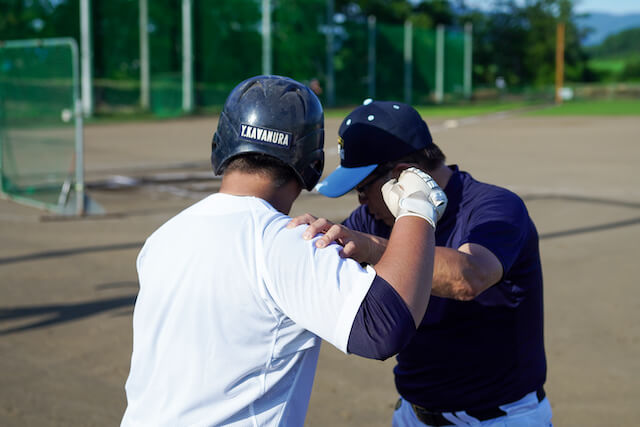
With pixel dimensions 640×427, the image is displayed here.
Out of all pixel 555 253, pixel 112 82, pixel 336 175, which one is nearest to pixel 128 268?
pixel 555 253

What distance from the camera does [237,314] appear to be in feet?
5.84

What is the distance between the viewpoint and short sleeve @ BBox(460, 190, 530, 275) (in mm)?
2566

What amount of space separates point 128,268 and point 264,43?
3586 cm

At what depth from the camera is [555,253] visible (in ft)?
29.5

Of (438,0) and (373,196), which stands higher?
(438,0)

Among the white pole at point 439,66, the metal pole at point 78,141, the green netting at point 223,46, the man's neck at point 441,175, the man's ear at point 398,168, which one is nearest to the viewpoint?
the man's ear at point 398,168

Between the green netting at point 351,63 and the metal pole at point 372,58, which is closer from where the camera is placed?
the green netting at point 351,63

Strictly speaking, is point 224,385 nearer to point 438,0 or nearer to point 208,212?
point 208,212

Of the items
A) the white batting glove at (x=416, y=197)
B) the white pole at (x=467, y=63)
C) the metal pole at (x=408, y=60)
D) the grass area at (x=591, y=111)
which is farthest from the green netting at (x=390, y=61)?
the white batting glove at (x=416, y=197)

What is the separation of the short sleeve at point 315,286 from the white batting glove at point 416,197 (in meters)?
0.26

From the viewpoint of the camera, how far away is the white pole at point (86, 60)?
35.2 m

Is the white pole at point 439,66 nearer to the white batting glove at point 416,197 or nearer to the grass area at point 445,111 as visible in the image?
the grass area at point 445,111

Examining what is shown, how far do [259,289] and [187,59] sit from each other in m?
39.6

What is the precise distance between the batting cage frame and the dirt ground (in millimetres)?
488
